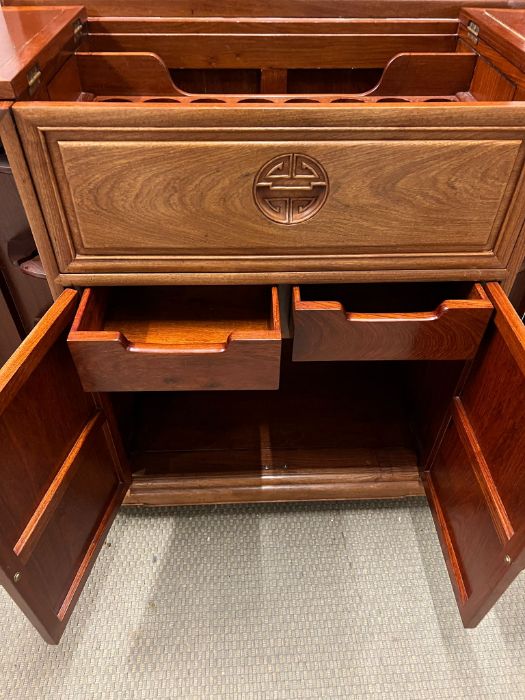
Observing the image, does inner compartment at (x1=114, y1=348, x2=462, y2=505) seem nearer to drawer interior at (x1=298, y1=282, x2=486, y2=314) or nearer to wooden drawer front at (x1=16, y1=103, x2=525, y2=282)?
drawer interior at (x1=298, y1=282, x2=486, y2=314)

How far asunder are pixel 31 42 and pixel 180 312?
39 cm

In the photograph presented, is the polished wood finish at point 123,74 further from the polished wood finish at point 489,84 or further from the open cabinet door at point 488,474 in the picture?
the open cabinet door at point 488,474

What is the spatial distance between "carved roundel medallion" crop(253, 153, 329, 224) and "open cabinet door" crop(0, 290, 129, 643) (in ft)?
0.90

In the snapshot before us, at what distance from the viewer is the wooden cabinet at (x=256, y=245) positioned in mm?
551

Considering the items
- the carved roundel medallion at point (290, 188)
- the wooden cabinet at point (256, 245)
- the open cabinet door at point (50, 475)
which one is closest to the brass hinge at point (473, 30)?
the wooden cabinet at point (256, 245)

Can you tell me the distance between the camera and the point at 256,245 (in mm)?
636

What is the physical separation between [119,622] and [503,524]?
58cm

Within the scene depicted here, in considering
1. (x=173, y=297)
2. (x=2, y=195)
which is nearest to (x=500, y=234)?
(x=173, y=297)

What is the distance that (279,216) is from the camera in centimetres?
61

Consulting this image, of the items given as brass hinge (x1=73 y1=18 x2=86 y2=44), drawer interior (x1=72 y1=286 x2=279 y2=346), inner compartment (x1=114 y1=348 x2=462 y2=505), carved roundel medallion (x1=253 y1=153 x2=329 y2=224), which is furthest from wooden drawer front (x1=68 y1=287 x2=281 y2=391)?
brass hinge (x1=73 y1=18 x2=86 y2=44)

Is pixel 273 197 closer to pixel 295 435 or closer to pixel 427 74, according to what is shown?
pixel 427 74

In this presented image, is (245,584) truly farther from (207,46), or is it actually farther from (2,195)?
(207,46)

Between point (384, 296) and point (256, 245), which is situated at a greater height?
point (256, 245)

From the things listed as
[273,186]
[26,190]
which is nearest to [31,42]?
[26,190]
